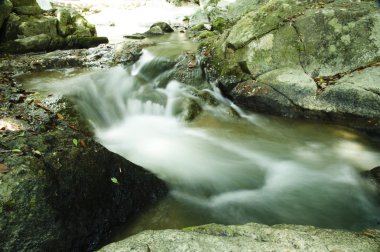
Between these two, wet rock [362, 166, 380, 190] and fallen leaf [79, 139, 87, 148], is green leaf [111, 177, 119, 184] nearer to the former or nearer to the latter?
fallen leaf [79, 139, 87, 148]

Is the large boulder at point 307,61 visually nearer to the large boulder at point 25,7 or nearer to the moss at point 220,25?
the moss at point 220,25

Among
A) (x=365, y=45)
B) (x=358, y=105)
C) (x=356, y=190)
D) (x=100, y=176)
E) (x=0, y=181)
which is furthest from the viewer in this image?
(x=365, y=45)

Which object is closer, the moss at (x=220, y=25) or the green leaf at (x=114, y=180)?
the green leaf at (x=114, y=180)

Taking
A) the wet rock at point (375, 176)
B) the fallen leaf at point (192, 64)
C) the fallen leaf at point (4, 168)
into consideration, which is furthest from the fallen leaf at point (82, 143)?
the fallen leaf at point (192, 64)

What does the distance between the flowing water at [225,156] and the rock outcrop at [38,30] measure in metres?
3.42

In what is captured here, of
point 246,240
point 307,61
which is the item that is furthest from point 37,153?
point 307,61

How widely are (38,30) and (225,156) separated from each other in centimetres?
893

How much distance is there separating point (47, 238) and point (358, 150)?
558cm

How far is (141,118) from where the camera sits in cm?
726

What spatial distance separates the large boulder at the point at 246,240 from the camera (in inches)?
84.5

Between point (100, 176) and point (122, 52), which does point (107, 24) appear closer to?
point (122, 52)

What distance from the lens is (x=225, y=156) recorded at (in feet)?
18.7

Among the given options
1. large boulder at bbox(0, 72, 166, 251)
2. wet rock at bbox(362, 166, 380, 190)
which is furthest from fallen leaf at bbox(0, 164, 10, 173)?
wet rock at bbox(362, 166, 380, 190)

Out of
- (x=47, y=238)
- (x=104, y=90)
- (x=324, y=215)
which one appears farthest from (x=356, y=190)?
(x=104, y=90)
